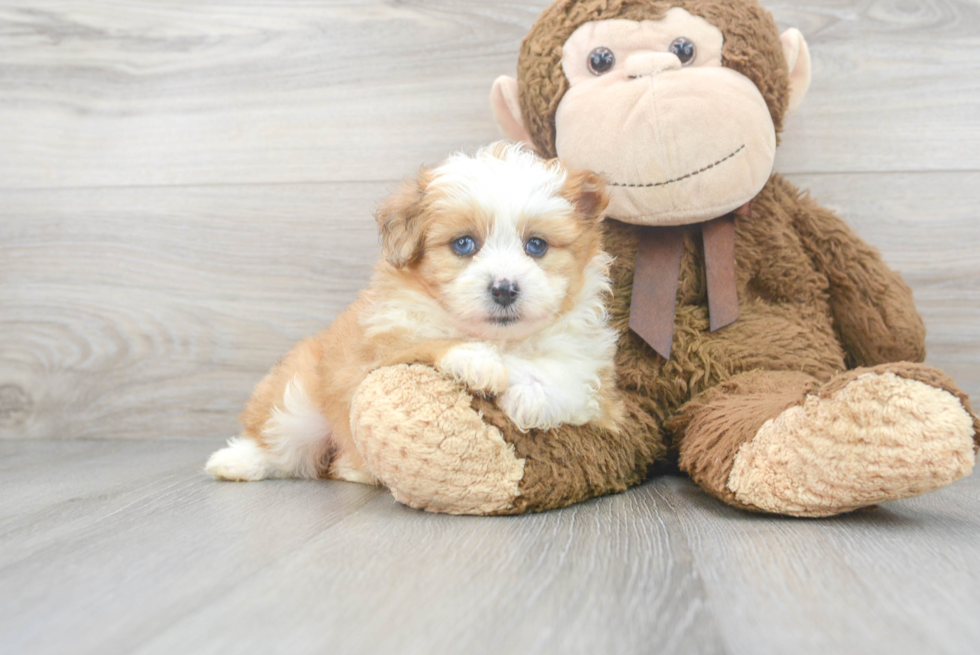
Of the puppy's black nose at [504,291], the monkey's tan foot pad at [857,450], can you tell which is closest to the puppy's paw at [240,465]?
the puppy's black nose at [504,291]

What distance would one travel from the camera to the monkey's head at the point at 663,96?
4.28ft

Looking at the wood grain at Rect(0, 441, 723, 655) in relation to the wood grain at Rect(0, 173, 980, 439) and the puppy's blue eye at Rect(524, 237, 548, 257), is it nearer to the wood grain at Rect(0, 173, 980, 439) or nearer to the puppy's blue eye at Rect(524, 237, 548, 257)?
the puppy's blue eye at Rect(524, 237, 548, 257)

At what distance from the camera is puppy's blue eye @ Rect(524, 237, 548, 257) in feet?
3.98

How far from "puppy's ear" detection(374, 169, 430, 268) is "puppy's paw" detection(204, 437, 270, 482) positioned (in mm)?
554

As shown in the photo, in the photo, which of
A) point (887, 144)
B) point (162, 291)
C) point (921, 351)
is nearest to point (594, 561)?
point (921, 351)

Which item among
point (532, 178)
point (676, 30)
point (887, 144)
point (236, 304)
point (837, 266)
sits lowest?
point (236, 304)

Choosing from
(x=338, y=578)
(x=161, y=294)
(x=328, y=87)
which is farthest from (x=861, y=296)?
(x=161, y=294)

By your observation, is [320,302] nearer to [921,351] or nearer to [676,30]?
[676,30]

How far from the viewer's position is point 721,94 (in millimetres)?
1319

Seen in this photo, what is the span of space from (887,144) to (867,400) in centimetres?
106

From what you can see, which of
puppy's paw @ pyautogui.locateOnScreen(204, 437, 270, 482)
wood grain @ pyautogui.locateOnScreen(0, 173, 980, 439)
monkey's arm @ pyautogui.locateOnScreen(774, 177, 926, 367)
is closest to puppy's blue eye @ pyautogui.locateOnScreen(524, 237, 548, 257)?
monkey's arm @ pyautogui.locateOnScreen(774, 177, 926, 367)

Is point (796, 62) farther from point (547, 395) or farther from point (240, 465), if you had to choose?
point (240, 465)

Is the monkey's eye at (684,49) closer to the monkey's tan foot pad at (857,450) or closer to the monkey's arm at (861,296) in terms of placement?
the monkey's arm at (861,296)

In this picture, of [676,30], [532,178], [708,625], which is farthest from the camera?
[676,30]
